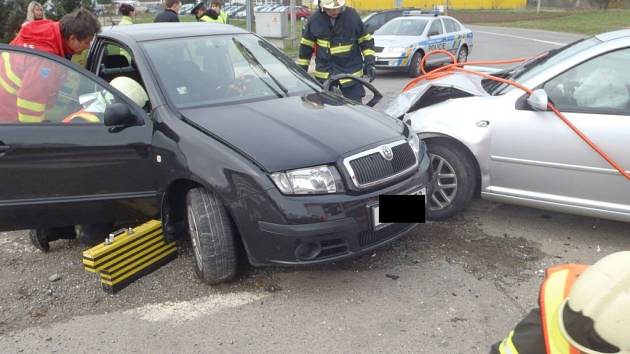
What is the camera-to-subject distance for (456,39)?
1410cm

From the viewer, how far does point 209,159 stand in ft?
10.5

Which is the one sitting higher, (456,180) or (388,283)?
(456,180)

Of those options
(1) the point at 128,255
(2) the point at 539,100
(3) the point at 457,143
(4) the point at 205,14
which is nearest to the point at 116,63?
(1) the point at 128,255

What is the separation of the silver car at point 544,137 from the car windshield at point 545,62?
17 mm

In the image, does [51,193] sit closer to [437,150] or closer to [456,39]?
[437,150]

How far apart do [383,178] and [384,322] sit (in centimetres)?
83

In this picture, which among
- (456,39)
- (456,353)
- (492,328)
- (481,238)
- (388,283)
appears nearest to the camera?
(456,353)

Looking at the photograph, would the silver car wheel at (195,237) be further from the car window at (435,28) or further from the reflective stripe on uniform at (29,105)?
the car window at (435,28)

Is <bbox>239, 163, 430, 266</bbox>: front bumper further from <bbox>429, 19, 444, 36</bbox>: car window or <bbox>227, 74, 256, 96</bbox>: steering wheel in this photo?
<bbox>429, 19, 444, 36</bbox>: car window

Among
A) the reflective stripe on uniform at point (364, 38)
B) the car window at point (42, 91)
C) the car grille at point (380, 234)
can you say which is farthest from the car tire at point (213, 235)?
the reflective stripe on uniform at point (364, 38)

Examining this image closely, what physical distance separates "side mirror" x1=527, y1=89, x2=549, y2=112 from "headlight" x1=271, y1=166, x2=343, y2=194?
1.55 metres

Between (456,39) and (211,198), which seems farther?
(456,39)

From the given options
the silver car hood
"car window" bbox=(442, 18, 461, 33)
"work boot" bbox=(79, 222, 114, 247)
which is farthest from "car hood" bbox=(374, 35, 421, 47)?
"work boot" bbox=(79, 222, 114, 247)

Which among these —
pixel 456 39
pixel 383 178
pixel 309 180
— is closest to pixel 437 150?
pixel 383 178
